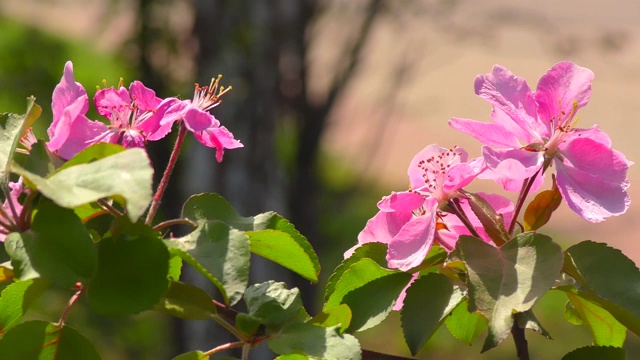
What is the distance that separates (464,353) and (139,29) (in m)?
2.33

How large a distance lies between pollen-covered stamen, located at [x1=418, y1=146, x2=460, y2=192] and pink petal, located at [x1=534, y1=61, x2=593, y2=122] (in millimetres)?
89

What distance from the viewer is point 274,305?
0.77m

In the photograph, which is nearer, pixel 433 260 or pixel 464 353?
pixel 433 260

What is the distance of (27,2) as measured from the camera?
8078 mm

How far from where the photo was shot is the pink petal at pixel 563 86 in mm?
908

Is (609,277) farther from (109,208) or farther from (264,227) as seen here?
(109,208)

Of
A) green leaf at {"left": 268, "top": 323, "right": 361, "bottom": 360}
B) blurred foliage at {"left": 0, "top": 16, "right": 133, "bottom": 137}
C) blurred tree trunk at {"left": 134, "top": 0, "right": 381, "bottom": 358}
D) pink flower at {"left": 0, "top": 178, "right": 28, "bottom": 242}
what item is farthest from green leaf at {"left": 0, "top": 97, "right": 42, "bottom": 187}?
blurred foliage at {"left": 0, "top": 16, "right": 133, "bottom": 137}

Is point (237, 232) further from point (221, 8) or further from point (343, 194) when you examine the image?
point (343, 194)

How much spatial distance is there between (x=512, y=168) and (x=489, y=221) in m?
0.05

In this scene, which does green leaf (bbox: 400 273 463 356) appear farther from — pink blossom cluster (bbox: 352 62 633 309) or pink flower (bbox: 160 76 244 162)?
pink flower (bbox: 160 76 244 162)

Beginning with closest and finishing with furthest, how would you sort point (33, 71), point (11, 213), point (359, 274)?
point (11, 213) → point (359, 274) → point (33, 71)

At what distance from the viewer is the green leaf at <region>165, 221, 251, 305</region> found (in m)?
0.69

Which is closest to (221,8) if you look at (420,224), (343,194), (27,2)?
(343,194)

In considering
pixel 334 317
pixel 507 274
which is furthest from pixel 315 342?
pixel 507 274
